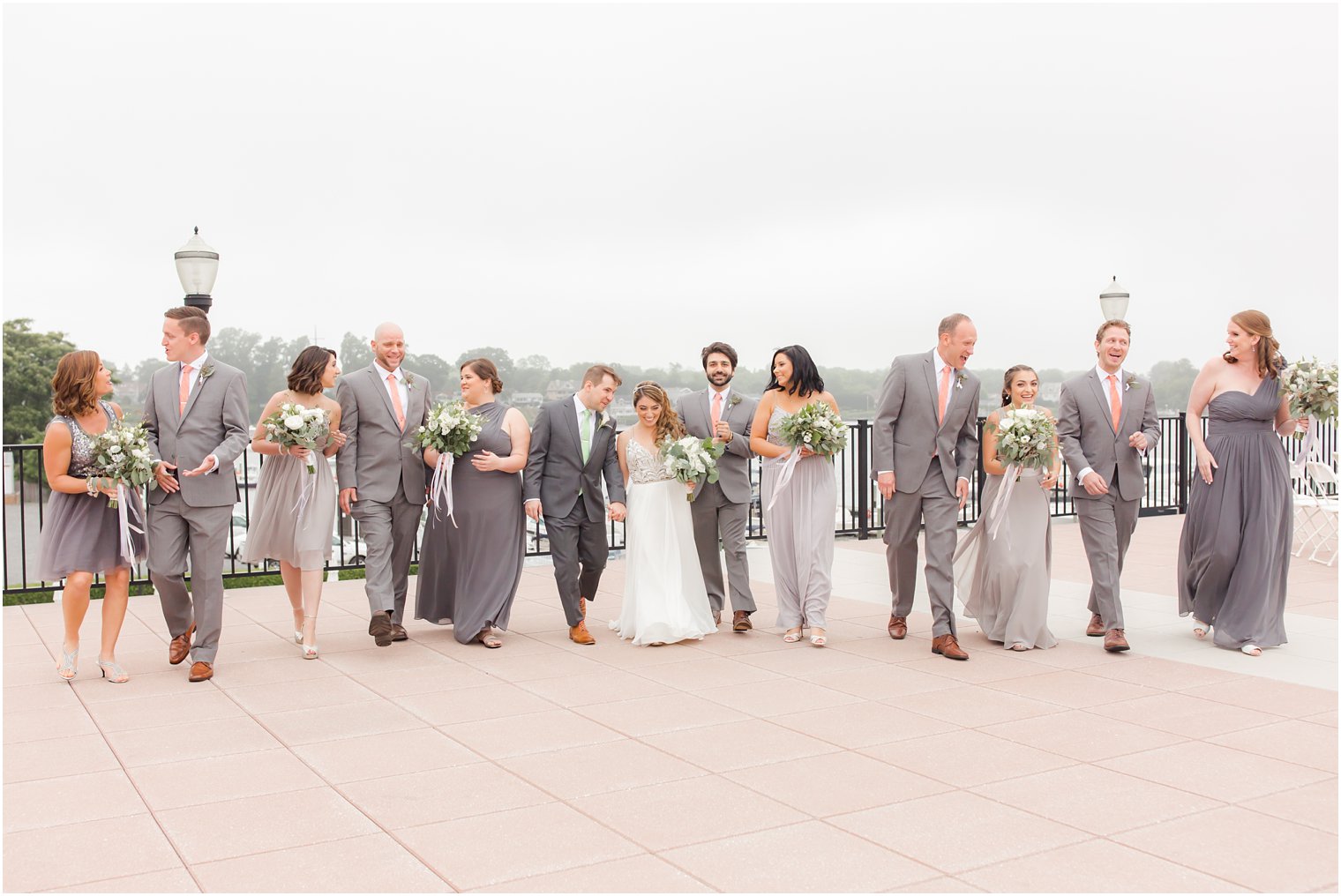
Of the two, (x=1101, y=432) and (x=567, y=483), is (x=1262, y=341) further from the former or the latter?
(x=567, y=483)

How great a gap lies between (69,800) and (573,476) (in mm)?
4049

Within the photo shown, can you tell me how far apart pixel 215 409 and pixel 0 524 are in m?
3.81

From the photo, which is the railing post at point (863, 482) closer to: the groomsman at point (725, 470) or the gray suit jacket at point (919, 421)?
the groomsman at point (725, 470)

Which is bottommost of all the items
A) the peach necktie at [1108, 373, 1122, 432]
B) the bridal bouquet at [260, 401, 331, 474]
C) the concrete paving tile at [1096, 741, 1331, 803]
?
the concrete paving tile at [1096, 741, 1331, 803]

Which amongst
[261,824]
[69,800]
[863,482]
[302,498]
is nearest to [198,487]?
[302,498]

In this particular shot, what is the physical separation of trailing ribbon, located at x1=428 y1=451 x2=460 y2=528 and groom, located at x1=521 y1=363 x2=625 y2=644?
0.52 m

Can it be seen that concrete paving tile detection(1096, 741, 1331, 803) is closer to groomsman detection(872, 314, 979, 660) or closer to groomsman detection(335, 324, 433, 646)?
groomsman detection(872, 314, 979, 660)

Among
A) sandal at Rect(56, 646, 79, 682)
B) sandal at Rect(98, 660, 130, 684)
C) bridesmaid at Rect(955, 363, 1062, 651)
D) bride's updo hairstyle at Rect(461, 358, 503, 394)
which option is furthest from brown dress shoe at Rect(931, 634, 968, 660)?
sandal at Rect(56, 646, 79, 682)

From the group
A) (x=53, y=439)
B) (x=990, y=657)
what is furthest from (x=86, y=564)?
(x=990, y=657)

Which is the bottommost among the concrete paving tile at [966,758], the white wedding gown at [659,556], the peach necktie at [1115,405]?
the concrete paving tile at [966,758]

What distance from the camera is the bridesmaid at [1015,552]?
7.66 metres

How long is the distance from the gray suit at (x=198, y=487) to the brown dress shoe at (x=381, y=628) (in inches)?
37.1

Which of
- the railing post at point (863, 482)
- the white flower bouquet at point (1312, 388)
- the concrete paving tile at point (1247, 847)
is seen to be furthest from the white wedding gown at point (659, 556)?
the railing post at point (863, 482)

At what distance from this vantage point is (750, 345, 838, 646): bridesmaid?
26.5 ft
